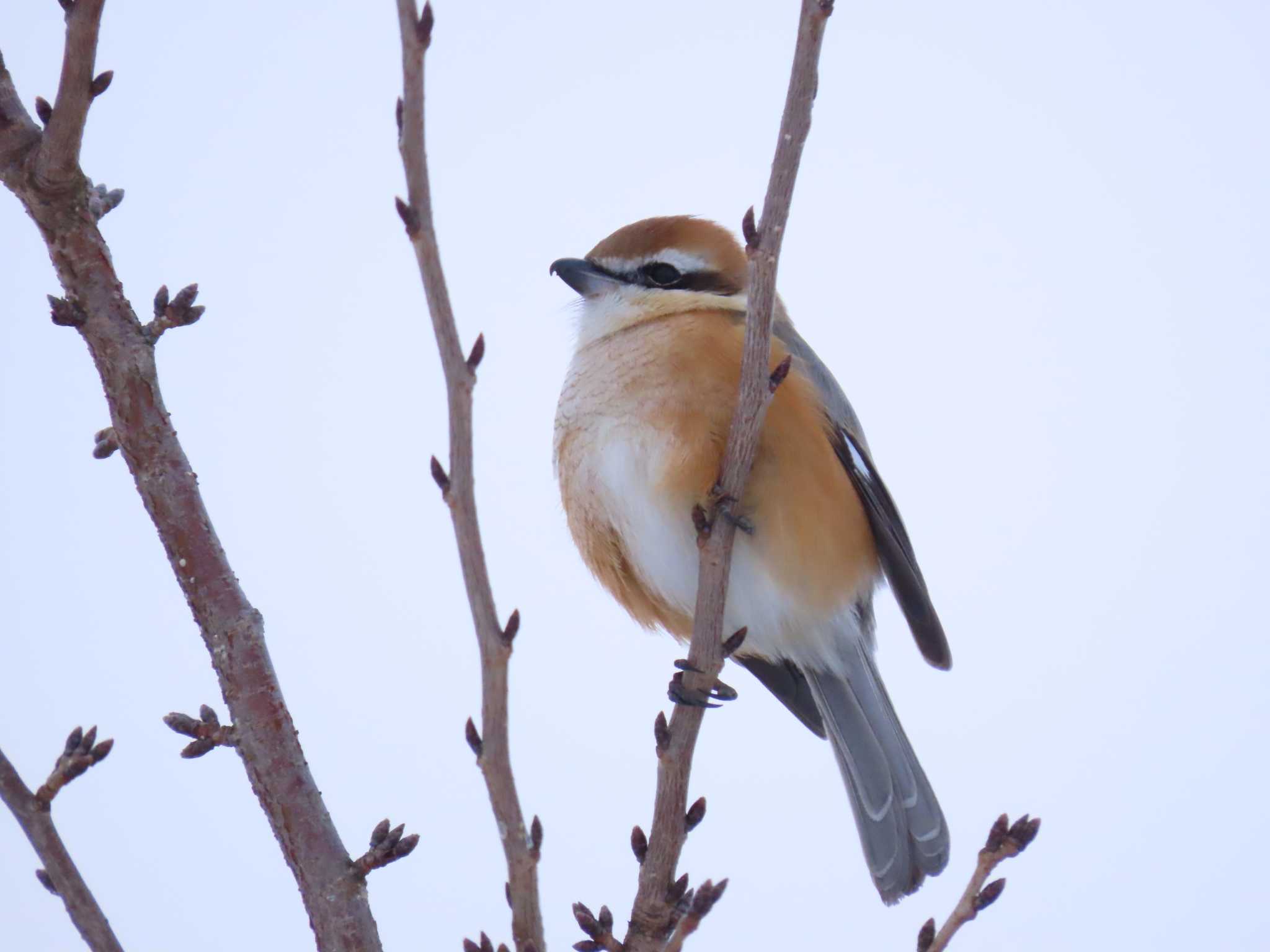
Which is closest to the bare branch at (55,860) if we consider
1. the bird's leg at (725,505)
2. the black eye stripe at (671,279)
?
the bird's leg at (725,505)

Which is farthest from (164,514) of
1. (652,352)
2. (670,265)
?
(670,265)

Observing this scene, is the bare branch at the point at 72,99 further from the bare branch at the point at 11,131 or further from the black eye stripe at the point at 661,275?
the black eye stripe at the point at 661,275

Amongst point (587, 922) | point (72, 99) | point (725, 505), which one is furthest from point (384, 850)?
point (72, 99)

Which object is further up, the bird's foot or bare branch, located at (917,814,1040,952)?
the bird's foot

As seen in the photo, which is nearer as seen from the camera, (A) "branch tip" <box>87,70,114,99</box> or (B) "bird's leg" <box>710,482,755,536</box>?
(A) "branch tip" <box>87,70,114,99</box>

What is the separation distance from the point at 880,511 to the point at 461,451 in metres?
2.35

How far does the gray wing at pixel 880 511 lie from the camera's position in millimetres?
3838

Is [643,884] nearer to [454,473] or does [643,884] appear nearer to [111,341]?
[454,473]

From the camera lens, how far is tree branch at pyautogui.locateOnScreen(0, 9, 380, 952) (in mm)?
2416

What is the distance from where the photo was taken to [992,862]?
243cm

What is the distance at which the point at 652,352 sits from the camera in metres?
3.58

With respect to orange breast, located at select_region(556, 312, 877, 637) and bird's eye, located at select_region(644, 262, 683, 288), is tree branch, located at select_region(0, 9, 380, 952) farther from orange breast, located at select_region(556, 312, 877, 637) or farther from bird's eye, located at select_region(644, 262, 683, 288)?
bird's eye, located at select_region(644, 262, 683, 288)

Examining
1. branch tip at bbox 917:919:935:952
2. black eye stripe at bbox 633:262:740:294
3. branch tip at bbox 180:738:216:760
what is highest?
black eye stripe at bbox 633:262:740:294

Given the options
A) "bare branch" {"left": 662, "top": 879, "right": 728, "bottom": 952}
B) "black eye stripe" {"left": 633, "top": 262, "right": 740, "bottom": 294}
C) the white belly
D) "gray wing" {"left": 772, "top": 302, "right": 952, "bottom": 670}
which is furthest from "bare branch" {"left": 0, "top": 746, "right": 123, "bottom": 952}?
"black eye stripe" {"left": 633, "top": 262, "right": 740, "bottom": 294}
